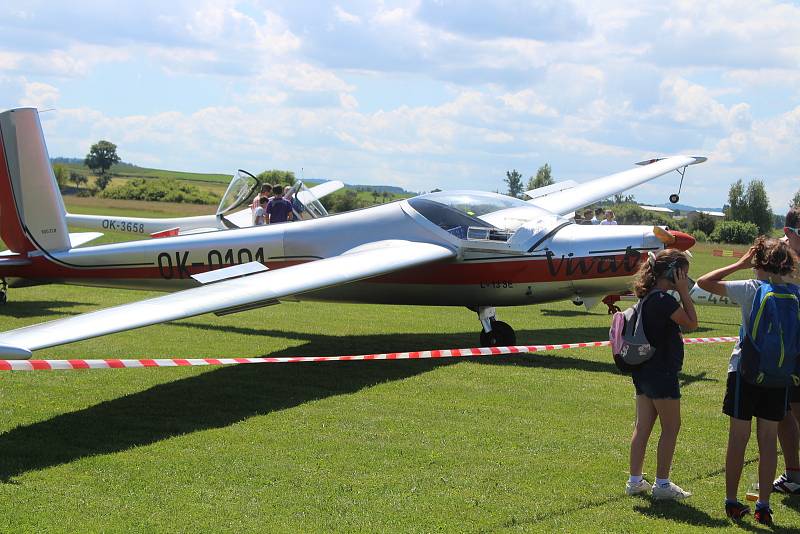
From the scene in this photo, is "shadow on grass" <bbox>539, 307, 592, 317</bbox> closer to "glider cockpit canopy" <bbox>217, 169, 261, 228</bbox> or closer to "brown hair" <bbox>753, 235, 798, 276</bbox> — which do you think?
"glider cockpit canopy" <bbox>217, 169, 261, 228</bbox>

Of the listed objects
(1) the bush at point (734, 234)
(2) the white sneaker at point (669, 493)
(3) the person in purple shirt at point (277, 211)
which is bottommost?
(1) the bush at point (734, 234)

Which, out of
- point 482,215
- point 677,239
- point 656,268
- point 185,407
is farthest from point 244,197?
point 656,268

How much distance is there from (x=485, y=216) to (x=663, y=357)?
6.52 m

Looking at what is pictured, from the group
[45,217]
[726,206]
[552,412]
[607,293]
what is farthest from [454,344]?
[726,206]

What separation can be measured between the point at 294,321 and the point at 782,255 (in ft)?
34.5

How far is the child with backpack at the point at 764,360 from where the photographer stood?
17.9 feet

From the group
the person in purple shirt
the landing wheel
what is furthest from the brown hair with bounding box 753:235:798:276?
the person in purple shirt

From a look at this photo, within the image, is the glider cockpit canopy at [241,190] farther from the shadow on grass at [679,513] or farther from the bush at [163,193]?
the bush at [163,193]

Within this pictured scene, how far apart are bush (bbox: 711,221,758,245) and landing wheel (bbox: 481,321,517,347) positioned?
7000cm

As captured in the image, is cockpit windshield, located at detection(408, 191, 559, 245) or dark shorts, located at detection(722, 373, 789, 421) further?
cockpit windshield, located at detection(408, 191, 559, 245)

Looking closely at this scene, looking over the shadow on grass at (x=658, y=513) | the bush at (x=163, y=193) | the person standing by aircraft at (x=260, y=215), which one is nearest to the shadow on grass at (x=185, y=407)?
the shadow on grass at (x=658, y=513)

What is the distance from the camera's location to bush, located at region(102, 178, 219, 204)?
9838 centimetres

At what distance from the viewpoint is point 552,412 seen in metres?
8.55

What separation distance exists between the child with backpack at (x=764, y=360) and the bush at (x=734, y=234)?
2985 inches
